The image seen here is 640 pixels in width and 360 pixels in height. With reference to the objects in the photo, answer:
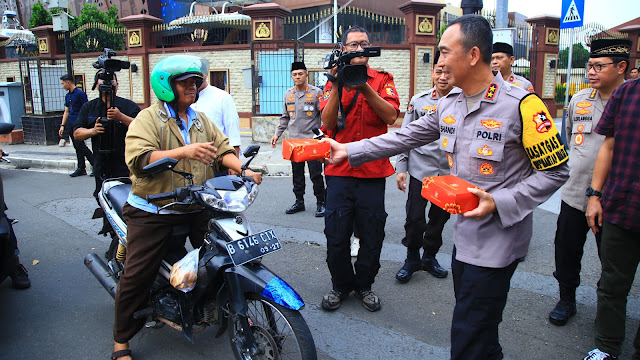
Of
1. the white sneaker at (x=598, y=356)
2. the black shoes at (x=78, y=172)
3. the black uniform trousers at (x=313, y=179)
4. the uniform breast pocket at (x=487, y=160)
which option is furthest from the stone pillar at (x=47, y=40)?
the white sneaker at (x=598, y=356)

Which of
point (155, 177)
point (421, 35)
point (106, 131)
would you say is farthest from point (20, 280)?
point (421, 35)

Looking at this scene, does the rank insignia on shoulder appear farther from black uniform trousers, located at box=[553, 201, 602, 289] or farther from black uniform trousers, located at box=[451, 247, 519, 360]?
black uniform trousers, located at box=[553, 201, 602, 289]

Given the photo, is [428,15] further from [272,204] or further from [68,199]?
[68,199]

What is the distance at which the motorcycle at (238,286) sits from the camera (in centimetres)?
252

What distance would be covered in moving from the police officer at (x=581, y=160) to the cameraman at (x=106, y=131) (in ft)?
12.4

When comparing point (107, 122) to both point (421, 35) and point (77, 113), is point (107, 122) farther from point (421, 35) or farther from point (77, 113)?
point (421, 35)

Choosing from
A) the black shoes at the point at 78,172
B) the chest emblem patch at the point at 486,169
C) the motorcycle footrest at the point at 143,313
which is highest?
the chest emblem patch at the point at 486,169

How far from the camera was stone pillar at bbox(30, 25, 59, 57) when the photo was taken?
64.1 feet

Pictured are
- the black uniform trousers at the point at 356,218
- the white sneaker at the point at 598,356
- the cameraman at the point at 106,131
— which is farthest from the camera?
the cameraman at the point at 106,131

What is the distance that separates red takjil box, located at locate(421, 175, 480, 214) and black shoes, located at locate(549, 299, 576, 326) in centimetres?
200

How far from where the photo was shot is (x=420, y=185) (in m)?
4.25

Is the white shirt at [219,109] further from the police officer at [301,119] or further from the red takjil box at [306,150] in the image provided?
the red takjil box at [306,150]

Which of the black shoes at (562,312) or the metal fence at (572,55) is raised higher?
the metal fence at (572,55)

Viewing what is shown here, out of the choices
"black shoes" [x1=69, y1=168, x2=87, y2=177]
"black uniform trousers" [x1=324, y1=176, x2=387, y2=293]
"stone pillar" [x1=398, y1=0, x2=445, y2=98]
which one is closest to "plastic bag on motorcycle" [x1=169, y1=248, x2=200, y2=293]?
"black uniform trousers" [x1=324, y1=176, x2=387, y2=293]
